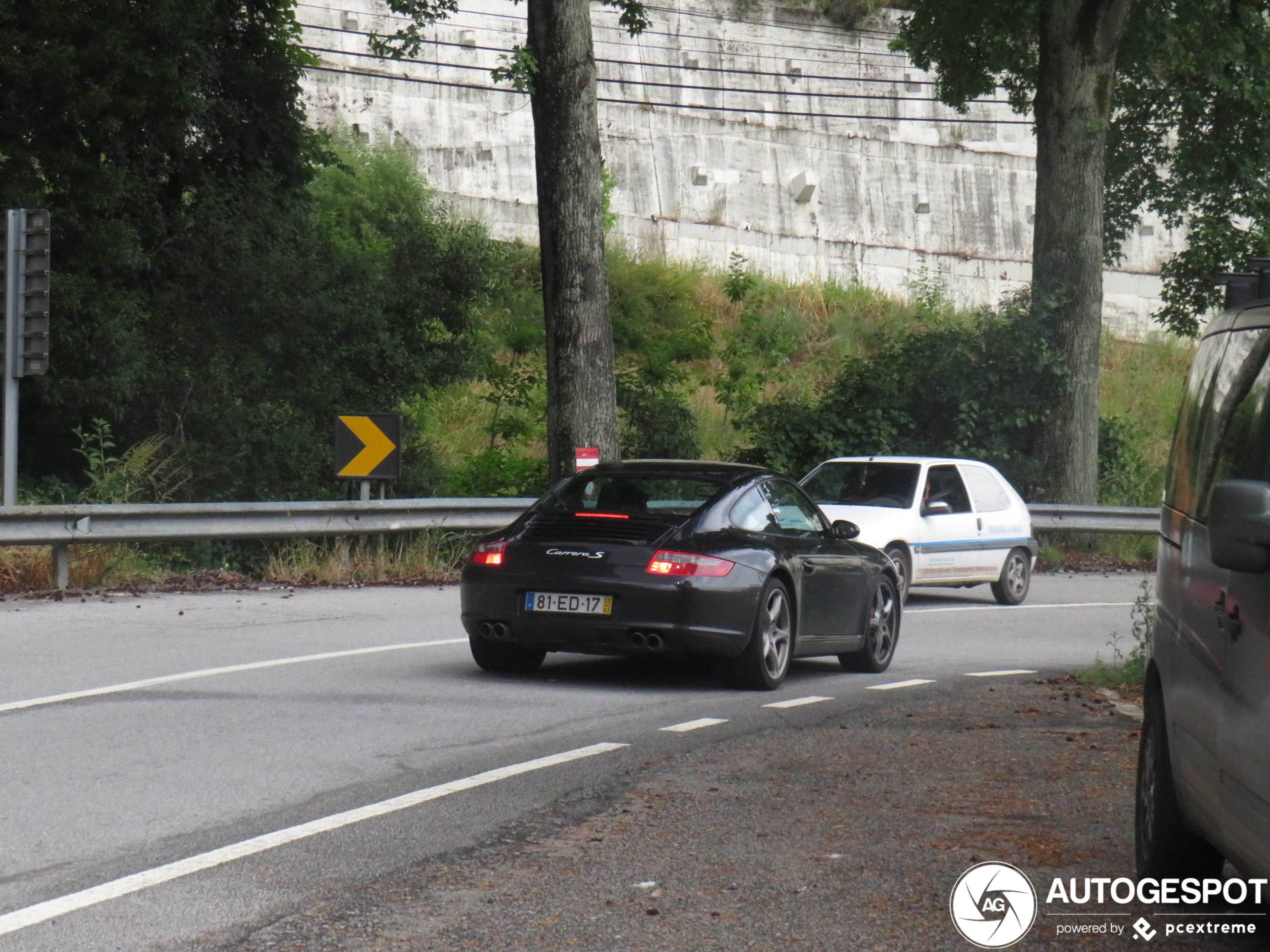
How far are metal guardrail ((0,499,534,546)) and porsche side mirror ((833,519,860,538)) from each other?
7121 mm

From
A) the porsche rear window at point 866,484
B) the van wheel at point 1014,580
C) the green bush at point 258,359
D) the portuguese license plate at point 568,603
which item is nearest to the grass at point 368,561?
the green bush at point 258,359

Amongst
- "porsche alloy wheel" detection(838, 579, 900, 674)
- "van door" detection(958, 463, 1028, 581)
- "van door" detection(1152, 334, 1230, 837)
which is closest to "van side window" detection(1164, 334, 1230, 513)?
"van door" detection(1152, 334, 1230, 837)

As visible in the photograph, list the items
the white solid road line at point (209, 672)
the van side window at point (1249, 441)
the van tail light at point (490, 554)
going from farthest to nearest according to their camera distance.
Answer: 1. the van tail light at point (490, 554)
2. the white solid road line at point (209, 672)
3. the van side window at point (1249, 441)

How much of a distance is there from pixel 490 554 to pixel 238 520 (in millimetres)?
7023

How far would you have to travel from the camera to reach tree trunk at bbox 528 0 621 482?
68.0ft

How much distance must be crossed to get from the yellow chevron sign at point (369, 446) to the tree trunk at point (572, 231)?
2.98 meters

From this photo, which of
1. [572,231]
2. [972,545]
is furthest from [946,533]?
[572,231]

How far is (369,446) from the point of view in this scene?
61.7ft

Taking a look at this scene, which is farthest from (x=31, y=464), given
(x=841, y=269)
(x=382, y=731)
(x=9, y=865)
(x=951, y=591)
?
(x=841, y=269)

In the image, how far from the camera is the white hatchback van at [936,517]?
18.0 meters

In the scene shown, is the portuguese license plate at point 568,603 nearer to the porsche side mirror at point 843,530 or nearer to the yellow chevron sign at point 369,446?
the porsche side mirror at point 843,530

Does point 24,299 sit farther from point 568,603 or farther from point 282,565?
point 568,603

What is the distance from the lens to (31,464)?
Answer: 22.8 m

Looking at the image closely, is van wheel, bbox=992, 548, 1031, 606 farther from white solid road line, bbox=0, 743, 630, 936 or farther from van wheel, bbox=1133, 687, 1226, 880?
van wheel, bbox=1133, 687, 1226, 880
